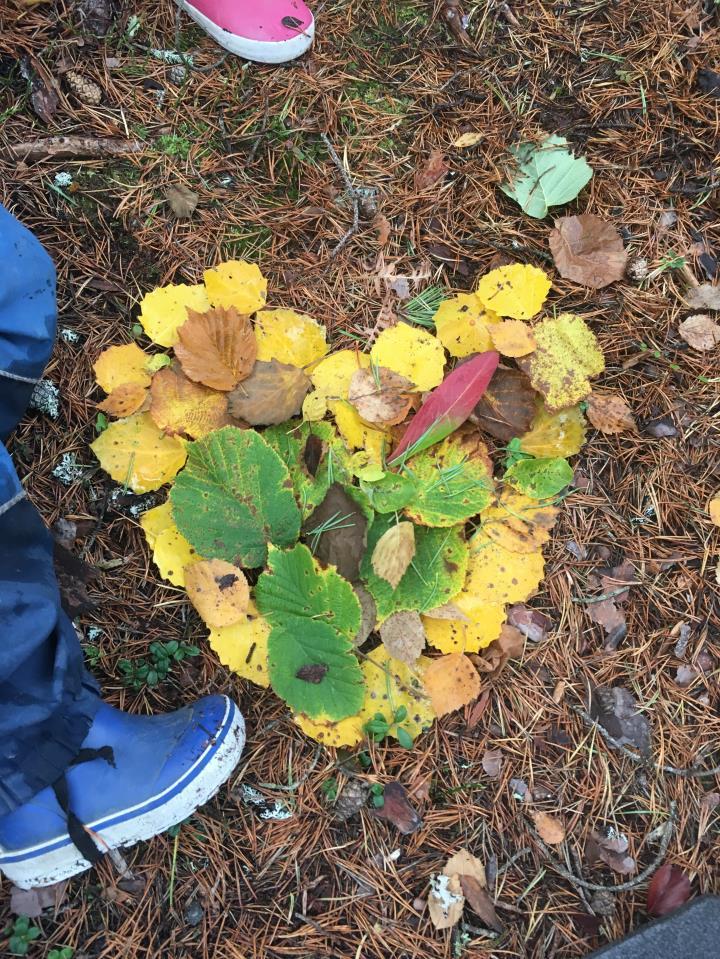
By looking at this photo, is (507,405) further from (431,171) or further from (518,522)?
(431,171)

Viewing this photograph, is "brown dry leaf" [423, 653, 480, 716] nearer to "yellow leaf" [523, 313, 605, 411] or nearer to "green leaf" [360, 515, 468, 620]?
"green leaf" [360, 515, 468, 620]

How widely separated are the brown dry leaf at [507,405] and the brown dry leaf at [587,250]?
34cm

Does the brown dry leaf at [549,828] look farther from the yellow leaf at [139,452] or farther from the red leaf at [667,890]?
the yellow leaf at [139,452]

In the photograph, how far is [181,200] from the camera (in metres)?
1.71

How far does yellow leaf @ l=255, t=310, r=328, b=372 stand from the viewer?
5.33 feet

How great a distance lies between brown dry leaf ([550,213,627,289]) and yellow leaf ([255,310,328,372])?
0.68 meters

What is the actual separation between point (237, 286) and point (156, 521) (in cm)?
61

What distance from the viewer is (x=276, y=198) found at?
5.76 feet

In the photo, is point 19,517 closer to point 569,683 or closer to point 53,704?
point 53,704

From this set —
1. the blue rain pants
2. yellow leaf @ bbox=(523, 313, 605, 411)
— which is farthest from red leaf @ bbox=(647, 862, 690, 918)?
the blue rain pants

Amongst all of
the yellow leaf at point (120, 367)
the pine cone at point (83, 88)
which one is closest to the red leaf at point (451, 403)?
the yellow leaf at point (120, 367)

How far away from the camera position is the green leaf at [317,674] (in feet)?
5.02

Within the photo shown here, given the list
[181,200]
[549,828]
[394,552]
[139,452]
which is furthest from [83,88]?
[549,828]

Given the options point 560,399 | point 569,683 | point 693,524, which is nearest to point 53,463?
point 560,399
